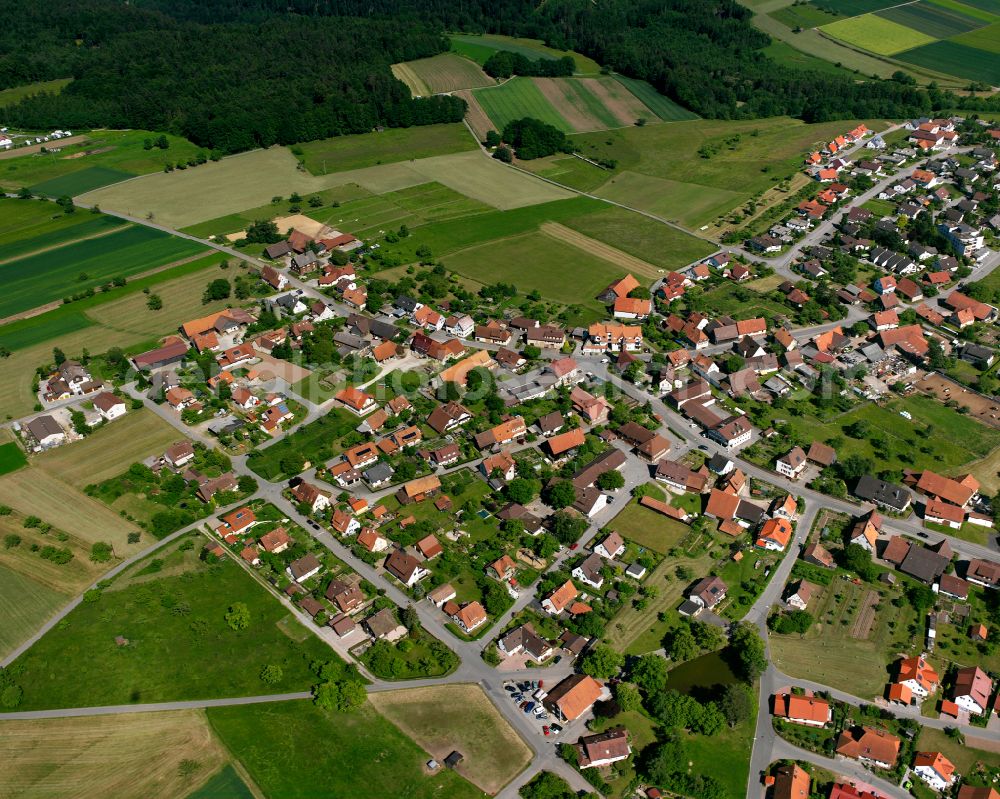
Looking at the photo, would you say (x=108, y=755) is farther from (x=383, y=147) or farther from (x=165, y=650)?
(x=383, y=147)

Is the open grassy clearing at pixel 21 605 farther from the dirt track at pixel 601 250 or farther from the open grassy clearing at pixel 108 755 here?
the dirt track at pixel 601 250

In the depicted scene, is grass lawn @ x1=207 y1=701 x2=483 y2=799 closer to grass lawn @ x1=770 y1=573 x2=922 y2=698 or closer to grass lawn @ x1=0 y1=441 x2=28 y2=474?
grass lawn @ x1=770 y1=573 x2=922 y2=698

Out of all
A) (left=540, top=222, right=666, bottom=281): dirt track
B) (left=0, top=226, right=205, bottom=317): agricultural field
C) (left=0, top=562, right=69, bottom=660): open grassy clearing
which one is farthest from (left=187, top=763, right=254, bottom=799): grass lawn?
(left=540, top=222, right=666, bottom=281): dirt track

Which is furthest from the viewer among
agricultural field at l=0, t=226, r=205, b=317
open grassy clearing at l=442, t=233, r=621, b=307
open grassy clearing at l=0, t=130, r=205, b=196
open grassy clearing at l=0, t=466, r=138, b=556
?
open grassy clearing at l=0, t=130, r=205, b=196

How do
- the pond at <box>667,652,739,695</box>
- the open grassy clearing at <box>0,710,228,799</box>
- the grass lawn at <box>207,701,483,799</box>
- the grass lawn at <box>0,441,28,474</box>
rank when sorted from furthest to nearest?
the grass lawn at <box>0,441,28,474</box> → the pond at <box>667,652,739,695</box> → the open grassy clearing at <box>0,710,228,799</box> → the grass lawn at <box>207,701,483,799</box>

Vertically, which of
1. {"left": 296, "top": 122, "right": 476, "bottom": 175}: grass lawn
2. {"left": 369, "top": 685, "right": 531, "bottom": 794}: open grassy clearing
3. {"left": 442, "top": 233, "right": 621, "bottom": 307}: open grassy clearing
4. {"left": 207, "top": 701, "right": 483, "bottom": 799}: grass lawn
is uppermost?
{"left": 296, "top": 122, "right": 476, "bottom": 175}: grass lawn

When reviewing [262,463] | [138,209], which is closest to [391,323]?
[262,463]

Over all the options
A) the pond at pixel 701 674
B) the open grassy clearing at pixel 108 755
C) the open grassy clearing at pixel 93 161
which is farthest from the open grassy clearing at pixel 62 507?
the open grassy clearing at pixel 93 161
